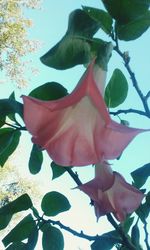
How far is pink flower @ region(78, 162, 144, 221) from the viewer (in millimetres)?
750

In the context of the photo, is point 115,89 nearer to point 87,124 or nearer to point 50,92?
point 50,92

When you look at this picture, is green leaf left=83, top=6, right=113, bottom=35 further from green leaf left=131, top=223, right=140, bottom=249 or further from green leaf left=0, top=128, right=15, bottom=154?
green leaf left=131, top=223, right=140, bottom=249

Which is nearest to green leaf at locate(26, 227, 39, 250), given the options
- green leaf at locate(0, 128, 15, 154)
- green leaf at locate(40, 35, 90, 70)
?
green leaf at locate(0, 128, 15, 154)

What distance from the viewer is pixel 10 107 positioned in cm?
93

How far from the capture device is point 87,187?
0.76 meters

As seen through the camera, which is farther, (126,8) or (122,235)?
(122,235)

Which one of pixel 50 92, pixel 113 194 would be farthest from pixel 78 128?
pixel 50 92

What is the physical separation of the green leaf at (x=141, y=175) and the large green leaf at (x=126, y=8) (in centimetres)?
40

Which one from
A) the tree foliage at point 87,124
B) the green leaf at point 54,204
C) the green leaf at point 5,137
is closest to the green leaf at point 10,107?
the tree foliage at point 87,124

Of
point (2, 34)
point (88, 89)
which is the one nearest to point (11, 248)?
point (88, 89)

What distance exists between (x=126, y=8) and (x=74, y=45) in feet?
0.42

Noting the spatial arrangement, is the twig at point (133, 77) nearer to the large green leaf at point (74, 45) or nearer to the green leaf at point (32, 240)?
the large green leaf at point (74, 45)

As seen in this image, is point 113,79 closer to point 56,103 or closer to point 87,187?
point 87,187

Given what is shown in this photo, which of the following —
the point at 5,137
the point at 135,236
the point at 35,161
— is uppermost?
the point at 5,137
